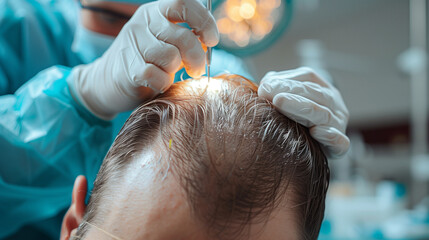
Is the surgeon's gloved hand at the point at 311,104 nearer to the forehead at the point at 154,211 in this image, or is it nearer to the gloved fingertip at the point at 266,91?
the gloved fingertip at the point at 266,91

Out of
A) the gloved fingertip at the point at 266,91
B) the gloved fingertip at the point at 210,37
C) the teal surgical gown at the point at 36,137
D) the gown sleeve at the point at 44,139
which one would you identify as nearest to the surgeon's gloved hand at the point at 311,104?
the gloved fingertip at the point at 266,91

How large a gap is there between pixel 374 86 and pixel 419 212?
403cm

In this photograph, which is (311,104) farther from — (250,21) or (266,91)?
(250,21)

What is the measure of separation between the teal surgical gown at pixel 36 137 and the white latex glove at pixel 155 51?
0.15m

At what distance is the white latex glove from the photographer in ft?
2.32

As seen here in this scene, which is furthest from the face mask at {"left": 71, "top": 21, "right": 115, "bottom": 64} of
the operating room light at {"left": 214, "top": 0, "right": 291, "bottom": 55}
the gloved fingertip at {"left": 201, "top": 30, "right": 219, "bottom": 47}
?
the operating room light at {"left": 214, "top": 0, "right": 291, "bottom": 55}

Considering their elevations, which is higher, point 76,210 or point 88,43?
point 88,43

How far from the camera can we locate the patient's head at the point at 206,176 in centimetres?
56

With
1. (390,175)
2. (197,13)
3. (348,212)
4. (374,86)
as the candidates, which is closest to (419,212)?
(348,212)

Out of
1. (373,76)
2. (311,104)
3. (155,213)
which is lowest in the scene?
(373,76)

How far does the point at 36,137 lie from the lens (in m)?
0.89

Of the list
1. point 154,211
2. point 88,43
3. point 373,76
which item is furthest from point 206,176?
point 373,76

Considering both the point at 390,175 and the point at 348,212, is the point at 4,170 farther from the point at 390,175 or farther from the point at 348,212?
the point at 390,175

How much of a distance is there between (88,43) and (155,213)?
2.59ft
